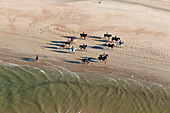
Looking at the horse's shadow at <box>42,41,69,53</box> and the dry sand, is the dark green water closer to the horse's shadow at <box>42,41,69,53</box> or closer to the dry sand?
the dry sand

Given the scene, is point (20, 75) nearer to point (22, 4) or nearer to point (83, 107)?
point (83, 107)

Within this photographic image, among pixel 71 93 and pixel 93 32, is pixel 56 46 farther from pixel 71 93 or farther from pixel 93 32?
pixel 71 93

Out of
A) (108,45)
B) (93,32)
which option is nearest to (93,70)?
(108,45)

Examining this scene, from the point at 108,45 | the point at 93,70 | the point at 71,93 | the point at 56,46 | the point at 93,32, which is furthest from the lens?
the point at 93,32

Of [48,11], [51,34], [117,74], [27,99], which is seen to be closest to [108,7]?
[48,11]

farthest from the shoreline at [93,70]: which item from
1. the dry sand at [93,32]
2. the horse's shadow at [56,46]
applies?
the horse's shadow at [56,46]

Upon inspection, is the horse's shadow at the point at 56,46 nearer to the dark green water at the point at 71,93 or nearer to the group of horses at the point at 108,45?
the group of horses at the point at 108,45
